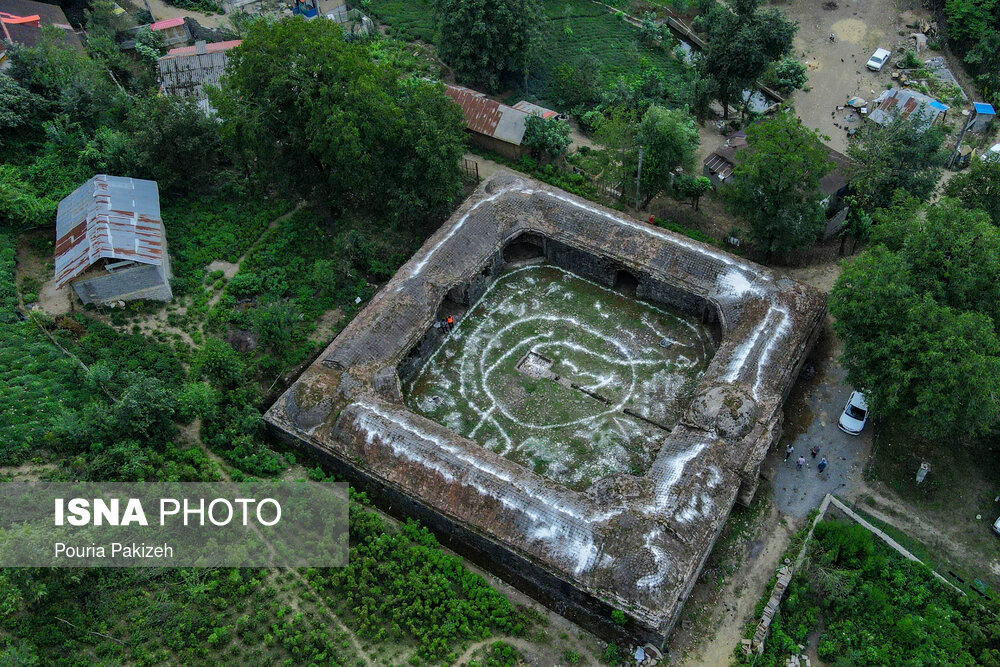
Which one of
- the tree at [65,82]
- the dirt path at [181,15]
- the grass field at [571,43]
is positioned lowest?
the tree at [65,82]

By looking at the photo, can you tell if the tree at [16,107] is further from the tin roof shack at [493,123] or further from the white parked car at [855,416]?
the white parked car at [855,416]

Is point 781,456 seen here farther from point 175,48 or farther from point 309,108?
point 175,48

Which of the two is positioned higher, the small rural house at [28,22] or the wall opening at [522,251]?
the small rural house at [28,22]

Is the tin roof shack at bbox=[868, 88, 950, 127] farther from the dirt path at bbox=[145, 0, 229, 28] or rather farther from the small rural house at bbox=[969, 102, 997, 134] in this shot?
the dirt path at bbox=[145, 0, 229, 28]

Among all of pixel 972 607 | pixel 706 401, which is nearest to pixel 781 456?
pixel 706 401

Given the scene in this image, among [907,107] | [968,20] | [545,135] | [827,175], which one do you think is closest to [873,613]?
[827,175]

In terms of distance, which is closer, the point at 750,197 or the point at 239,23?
the point at 750,197

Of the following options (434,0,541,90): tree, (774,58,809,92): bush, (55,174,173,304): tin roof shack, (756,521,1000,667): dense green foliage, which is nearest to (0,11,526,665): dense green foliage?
(55,174,173,304): tin roof shack

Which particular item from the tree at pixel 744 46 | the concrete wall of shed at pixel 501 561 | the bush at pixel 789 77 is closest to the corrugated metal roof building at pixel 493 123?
the tree at pixel 744 46
